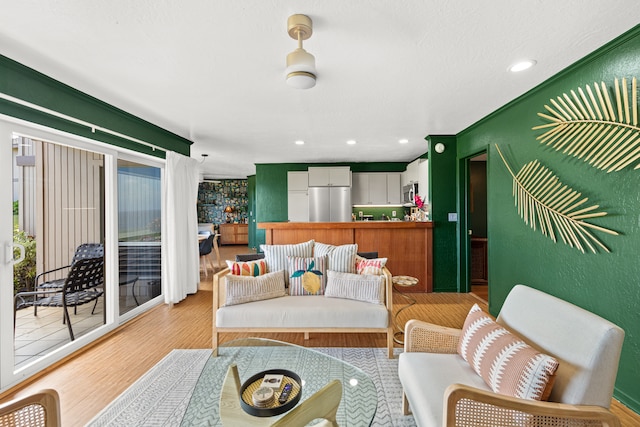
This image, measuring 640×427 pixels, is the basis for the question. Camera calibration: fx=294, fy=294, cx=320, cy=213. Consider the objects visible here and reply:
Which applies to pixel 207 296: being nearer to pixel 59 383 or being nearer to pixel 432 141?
pixel 59 383

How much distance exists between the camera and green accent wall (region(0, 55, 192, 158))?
2.09m

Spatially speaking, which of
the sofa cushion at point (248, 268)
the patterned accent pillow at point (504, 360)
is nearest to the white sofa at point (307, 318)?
the sofa cushion at point (248, 268)

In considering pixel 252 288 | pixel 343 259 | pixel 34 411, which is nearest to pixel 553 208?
pixel 343 259

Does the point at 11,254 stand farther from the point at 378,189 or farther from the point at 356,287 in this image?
the point at 378,189

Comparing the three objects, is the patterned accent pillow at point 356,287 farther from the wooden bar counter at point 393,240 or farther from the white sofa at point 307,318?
the wooden bar counter at point 393,240

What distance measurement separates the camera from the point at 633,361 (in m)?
1.89

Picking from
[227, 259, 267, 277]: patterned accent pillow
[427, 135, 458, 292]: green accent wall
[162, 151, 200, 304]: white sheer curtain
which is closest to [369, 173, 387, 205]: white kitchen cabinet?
[427, 135, 458, 292]: green accent wall

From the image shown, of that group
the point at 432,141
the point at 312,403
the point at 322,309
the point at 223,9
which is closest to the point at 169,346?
the point at 322,309

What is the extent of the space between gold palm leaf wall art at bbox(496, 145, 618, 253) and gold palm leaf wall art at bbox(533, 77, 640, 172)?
0.93 feet

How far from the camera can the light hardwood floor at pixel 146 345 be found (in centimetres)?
207

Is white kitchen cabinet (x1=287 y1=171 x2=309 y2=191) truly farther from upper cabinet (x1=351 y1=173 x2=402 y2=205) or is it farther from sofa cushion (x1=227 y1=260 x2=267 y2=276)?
sofa cushion (x1=227 y1=260 x2=267 y2=276)

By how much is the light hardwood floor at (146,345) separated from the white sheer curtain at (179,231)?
0.26 meters

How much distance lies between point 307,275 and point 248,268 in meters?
0.59

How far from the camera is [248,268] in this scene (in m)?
2.90
